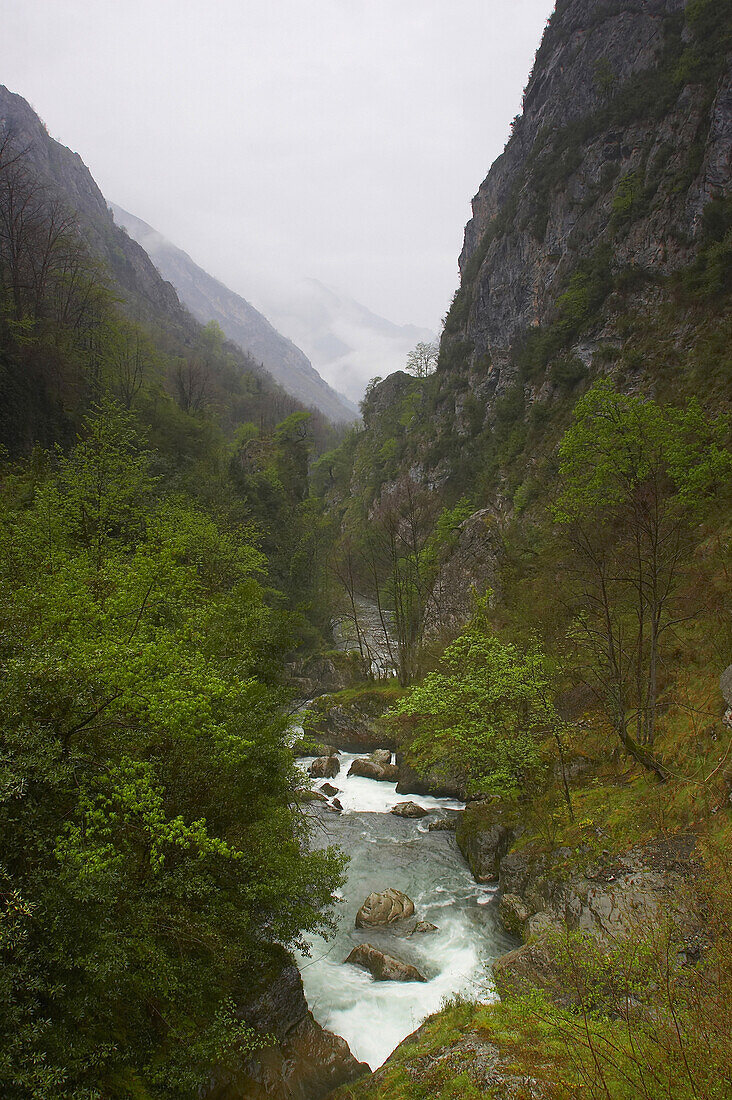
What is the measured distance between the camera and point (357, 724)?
22.1 metres

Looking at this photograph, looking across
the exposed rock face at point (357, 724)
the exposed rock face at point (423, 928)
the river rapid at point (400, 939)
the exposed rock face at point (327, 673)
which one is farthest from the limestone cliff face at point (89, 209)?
the exposed rock face at point (423, 928)

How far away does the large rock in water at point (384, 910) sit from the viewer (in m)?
10.7

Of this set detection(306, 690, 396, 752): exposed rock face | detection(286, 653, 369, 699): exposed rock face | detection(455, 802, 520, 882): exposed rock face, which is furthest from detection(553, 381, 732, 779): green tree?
detection(286, 653, 369, 699): exposed rock face

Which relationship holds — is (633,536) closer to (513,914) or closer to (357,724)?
(513,914)

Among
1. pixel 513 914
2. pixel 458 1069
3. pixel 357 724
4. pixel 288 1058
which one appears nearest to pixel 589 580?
pixel 513 914

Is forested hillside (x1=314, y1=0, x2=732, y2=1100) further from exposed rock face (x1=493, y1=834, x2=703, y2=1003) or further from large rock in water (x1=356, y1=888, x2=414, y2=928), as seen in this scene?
large rock in water (x1=356, y1=888, x2=414, y2=928)

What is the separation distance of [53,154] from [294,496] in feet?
321

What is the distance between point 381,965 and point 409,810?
268 inches

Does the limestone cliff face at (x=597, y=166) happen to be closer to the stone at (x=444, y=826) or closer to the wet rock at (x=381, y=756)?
the wet rock at (x=381, y=756)

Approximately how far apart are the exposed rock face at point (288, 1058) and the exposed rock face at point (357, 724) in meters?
13.7

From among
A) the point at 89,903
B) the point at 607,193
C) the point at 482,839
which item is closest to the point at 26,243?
the point at 89,903

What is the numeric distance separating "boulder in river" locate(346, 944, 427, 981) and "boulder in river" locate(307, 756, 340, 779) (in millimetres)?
9478

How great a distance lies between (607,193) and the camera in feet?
110

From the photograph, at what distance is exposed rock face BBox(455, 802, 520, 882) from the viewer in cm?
1190
